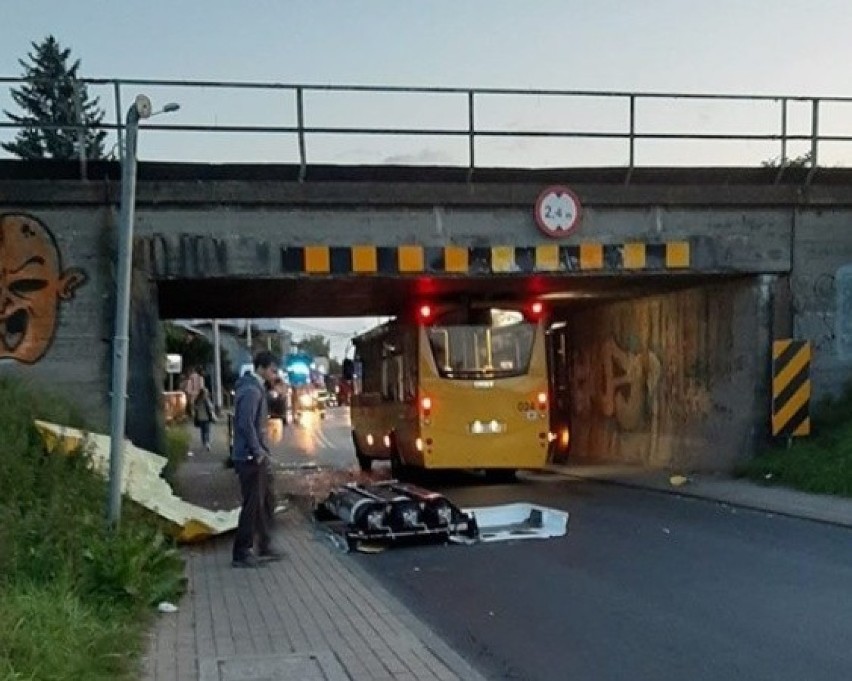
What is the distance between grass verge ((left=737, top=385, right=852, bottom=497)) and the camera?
51.8ft

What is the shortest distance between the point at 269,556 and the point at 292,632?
3545mm

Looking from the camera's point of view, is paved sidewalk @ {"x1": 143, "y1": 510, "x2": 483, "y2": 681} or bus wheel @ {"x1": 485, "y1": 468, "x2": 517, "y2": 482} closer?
paved sidewalk @ {"x1": 143, "y1": 510, "x2": 483, "y2": 681}

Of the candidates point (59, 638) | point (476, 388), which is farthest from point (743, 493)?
point (59, 638)

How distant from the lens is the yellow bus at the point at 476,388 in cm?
1973

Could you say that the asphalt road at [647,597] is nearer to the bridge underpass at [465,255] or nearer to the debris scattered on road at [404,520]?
the debris scattered on road at [404,520]

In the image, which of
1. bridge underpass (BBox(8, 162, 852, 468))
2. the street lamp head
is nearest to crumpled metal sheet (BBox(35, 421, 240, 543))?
bridge underpass (BBox(8, 162, 852, 468))

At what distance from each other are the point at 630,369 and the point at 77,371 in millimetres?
11525

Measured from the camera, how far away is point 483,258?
56.4 ft

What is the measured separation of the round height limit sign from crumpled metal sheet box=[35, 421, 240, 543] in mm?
6925

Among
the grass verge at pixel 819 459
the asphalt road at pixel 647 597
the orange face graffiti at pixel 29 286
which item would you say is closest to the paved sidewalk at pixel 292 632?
the asphalt road at pixel 647 597

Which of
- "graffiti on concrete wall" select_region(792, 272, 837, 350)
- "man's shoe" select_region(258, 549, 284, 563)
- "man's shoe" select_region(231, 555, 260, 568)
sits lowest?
"man's shoe" select_region(258, 549, 284, 563)

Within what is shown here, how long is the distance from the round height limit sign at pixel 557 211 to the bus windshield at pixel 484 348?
329cm

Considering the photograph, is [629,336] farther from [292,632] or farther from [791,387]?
[292,632]

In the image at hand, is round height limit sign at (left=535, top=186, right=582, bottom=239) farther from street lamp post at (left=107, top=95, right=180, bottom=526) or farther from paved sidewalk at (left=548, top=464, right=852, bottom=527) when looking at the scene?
street lamp post at (left=107, top=95, right=180, bottom=526)
